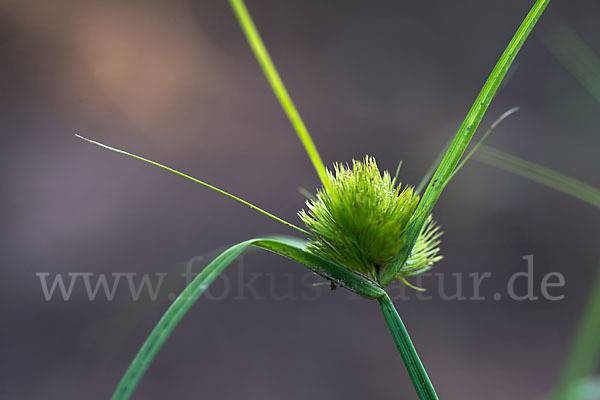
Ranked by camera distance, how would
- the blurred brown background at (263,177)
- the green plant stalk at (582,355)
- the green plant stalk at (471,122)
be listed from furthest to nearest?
1. the blurred brown background at (263,177)
2. the green plant stalk at (471,122)
3. the green plant stalk at (582,355)

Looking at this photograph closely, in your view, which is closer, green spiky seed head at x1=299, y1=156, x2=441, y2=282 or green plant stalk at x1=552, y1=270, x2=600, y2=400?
green plant stalk at x1=552, y1=270, x2=600, y2=400

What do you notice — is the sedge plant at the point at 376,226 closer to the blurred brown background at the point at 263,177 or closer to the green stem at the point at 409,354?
the green stem at the point at 409,354

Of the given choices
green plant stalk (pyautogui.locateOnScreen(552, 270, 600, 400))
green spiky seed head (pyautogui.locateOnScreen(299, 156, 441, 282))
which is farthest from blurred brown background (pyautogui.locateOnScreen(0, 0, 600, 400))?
green plant stalk (pyautogui.locateOnScreen(552, 270, 600, 400))

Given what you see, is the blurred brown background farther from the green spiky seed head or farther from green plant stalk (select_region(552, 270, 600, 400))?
green plant stalk (select_region(552, 270, 600, 400))

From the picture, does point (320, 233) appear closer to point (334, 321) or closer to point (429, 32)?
point (334, 321)

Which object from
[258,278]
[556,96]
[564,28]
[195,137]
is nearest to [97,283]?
[258,278]

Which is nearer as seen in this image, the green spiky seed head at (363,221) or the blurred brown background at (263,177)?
the green spiky seed head at (363,221)

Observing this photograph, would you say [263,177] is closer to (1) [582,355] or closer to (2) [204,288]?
(2) [204,288]

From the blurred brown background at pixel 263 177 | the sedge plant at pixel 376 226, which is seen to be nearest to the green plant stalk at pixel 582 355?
the sedge plant at pixel 376 226
